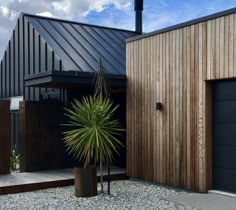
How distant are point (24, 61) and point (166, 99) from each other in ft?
20.8

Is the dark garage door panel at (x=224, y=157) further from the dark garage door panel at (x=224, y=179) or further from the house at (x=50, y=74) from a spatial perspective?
the house at (x=50, y=74)

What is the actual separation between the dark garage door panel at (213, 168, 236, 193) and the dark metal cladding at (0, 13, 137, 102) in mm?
4034

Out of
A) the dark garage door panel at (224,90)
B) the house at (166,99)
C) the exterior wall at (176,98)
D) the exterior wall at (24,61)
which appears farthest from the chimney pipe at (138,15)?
the dark garage door panel at (224,90)

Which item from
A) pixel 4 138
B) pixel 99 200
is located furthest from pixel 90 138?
pixel 4 138

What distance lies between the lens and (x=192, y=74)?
303 inches

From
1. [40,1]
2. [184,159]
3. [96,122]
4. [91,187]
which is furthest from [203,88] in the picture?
[40,1]

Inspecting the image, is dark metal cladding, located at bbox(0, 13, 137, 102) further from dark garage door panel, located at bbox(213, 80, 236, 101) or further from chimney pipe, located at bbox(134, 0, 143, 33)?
dark garage door panel, located at bbox(213, 80, 236, 101)

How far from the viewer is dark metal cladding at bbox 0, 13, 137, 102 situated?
35.5 feet

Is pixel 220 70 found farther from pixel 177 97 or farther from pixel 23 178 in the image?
pixel 23 178

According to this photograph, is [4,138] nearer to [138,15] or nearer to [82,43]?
[82,43]

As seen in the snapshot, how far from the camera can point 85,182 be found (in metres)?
7.37

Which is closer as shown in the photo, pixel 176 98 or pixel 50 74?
pixel 176 98

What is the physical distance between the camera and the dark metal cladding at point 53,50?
1083 cm

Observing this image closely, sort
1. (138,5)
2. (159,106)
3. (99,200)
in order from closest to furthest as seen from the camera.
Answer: (99,200) → (159,106) → (138,5)
